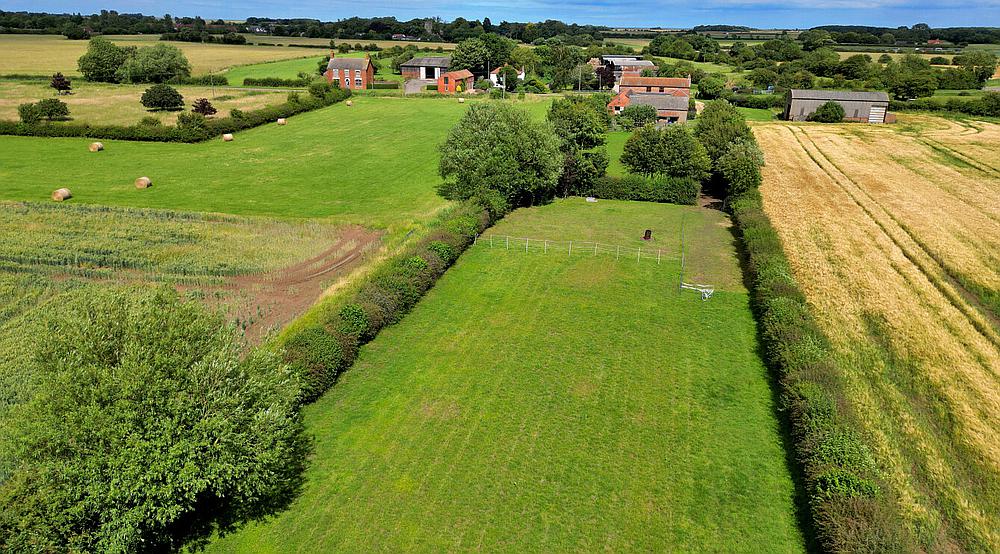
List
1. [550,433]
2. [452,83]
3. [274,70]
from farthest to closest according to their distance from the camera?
[274,70] < [452,83] < [550,433]

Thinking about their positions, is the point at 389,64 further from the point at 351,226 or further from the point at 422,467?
the point at 422,467

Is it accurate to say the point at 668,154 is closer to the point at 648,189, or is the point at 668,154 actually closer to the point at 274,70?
the point at 648,189

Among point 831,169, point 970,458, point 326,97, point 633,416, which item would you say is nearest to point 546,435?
point 633,416

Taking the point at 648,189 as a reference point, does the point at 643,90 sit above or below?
above

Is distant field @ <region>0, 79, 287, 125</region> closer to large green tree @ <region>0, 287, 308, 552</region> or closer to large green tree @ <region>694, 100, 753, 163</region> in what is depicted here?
large green tree @ <region>694, 100, 753, 163</region>

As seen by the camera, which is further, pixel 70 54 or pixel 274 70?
pixel 70 54

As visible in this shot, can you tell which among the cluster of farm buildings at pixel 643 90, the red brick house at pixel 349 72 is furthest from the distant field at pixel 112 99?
the cluster of farm buildings at pixel 643 90

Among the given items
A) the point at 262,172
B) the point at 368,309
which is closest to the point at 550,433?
the point at 368,309
